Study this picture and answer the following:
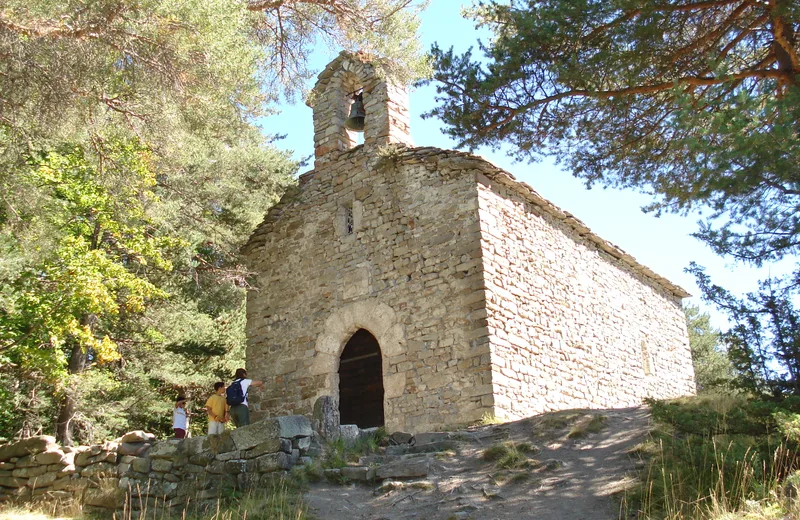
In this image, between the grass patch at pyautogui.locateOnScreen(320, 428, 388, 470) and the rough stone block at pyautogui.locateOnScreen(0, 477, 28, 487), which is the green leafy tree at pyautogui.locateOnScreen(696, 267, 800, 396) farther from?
the rough stone block at pyautogui.locateOnScreen(0, 477, 28, 487)

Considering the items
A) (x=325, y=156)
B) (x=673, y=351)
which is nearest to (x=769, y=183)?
(x=325, y=156)

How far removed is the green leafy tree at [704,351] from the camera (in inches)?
946

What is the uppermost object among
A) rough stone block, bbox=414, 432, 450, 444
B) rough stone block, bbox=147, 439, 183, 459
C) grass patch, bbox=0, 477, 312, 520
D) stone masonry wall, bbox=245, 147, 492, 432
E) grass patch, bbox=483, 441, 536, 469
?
stone masonry wall, bbox=245, 147, 492, 432

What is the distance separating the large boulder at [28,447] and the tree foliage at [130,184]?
1.28m

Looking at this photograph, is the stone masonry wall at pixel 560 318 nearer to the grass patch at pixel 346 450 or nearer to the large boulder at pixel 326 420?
the grass patch at pixel 346 450

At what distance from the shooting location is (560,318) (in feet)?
37.1

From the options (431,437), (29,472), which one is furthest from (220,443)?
(29,472)

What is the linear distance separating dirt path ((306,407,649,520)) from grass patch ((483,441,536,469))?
0.08m

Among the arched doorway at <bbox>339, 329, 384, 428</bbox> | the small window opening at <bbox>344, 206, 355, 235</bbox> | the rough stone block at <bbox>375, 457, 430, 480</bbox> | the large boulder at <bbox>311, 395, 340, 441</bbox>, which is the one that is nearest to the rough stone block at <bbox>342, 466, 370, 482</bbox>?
the rough stone block at <bbox>375, 457, 430, 480</bbox>

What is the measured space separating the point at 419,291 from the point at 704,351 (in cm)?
1942

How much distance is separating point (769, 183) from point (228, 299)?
37.6 feet

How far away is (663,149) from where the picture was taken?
28.9 ft

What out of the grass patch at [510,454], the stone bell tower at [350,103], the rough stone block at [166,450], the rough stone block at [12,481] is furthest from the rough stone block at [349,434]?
the stone bell tower at [350,103]

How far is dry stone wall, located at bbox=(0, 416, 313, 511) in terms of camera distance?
734cm
